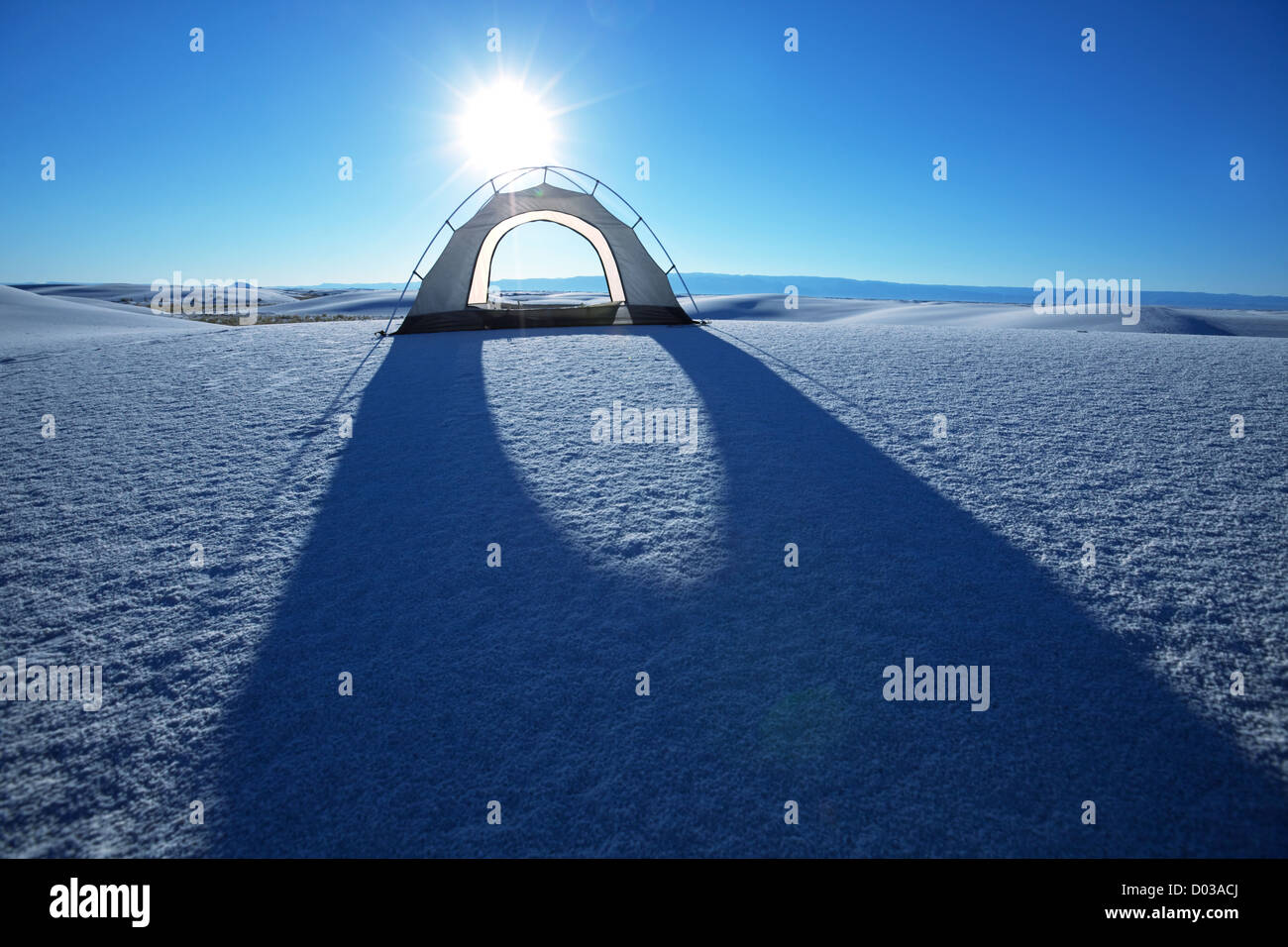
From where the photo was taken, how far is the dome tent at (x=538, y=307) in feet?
41.7

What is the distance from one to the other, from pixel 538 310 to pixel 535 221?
2.15 meters

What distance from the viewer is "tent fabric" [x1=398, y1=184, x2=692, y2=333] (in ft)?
41.7

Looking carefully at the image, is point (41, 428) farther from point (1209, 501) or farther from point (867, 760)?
point (1209, 501)

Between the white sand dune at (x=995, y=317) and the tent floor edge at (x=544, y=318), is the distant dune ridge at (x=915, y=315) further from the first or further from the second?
the tent floor edge at (x=544, y=318)

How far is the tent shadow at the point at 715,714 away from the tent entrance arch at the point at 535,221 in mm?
11119

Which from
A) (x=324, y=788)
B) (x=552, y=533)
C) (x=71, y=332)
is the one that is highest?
(x=71, y=332)

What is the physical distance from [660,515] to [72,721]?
3215 millimetres

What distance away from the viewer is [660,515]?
4.18m

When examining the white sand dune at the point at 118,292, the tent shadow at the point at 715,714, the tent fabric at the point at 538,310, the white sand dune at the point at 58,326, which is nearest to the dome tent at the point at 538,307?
the tent fabric at the point at 538,310

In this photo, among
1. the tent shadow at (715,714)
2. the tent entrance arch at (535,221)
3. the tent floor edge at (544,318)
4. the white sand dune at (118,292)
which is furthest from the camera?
the white sand dune at (118,292)

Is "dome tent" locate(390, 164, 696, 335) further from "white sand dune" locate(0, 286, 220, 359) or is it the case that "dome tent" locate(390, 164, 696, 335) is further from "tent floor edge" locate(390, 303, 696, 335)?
"white sand dune" locate(0, 286, 220, 359)

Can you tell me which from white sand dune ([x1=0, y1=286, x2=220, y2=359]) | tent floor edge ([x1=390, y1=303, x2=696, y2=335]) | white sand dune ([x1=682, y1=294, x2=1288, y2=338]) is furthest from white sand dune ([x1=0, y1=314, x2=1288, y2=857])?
white sand dune ([x1=682, y1=294, x2=1288, y2=338])

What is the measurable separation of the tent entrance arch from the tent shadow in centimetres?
1112
